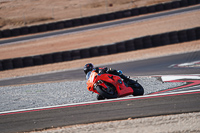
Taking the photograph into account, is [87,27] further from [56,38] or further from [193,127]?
[193,127]

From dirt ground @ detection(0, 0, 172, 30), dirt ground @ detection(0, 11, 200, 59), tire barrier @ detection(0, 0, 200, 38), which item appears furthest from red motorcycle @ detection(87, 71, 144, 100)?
dirt ground @ detection(0, 0, 172, 30)

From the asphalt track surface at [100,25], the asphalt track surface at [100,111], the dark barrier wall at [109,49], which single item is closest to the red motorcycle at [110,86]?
the asphalt track surface at [100,111]

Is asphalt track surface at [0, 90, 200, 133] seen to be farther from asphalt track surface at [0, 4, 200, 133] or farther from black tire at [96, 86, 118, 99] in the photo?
black tire at [96, 86, 118, 99]

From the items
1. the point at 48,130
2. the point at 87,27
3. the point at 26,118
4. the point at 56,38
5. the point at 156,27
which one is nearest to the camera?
the point at 48,130

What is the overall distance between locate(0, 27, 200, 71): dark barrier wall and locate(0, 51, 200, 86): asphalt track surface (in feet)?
9.26

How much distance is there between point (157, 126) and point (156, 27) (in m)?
20.0

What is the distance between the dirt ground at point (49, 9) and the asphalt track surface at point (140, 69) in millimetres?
20326

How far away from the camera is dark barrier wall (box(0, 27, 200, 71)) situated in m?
18.2

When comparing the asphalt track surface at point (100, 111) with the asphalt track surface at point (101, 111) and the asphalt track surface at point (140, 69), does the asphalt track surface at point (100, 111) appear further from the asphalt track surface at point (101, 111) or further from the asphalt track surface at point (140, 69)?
the asphalt track surface at point (140, 69)

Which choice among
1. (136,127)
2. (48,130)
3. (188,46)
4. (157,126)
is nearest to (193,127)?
(157,126)

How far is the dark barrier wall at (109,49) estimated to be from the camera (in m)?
18.2

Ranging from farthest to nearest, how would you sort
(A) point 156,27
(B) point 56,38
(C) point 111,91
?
(B) point 56,38 < (A) point 156,27 < (C) point 111,91

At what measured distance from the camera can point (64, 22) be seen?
30.3 meters

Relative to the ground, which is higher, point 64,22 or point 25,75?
point 64,22
